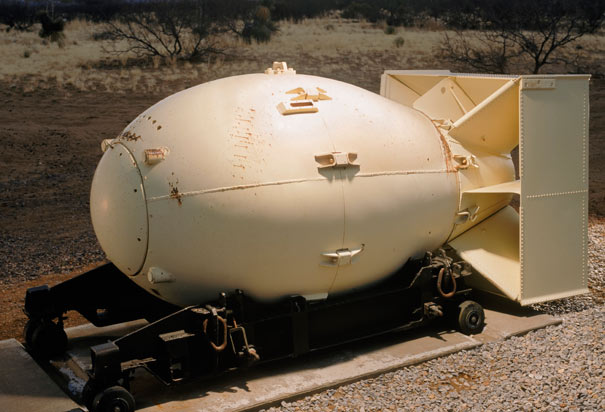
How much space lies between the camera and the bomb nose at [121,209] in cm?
501

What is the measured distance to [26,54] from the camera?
73.7 feet

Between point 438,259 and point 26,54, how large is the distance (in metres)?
19.7

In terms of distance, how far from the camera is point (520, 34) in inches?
937

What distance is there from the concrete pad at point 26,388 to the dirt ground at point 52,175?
82 centimetres

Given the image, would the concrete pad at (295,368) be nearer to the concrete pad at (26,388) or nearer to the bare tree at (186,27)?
the concrete pad at (26,388)

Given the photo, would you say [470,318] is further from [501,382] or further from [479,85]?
[479,85]

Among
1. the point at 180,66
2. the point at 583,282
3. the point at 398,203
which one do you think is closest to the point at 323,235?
the point at 398,203

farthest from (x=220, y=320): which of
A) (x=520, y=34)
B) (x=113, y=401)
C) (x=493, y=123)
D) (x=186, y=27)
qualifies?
(x=186, y=27)

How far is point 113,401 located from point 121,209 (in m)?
1.30

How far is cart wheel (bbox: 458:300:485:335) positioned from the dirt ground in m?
3.67

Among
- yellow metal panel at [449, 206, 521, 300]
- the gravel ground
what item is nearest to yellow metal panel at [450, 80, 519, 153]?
yellow metal panel at [449, 206, 521, 300]

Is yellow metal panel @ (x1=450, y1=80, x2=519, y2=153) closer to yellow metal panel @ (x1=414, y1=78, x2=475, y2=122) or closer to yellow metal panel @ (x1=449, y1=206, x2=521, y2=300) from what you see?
yellow metal panel @ (x1=414, y1=78, x2=475, y2=122)

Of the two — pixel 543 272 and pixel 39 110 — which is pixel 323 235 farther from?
pixel 39 110

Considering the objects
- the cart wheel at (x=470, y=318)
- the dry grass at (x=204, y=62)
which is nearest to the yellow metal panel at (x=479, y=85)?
the cart wheel at (x=470, y=318)
